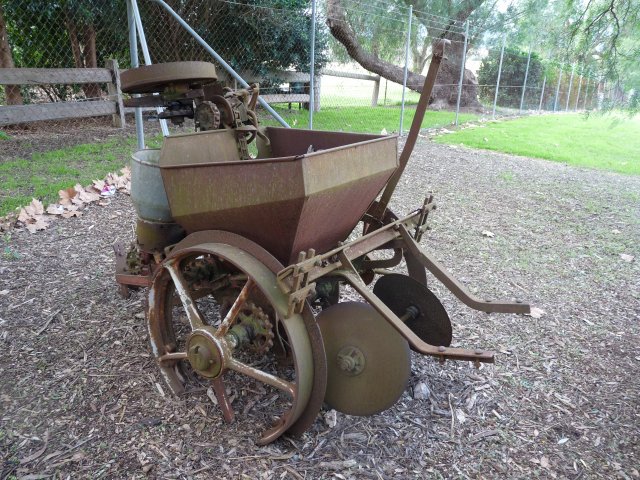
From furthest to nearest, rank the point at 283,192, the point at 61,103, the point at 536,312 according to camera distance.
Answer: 1. the point at 61,103
2. the point at 536,312
3. the point at 283,192

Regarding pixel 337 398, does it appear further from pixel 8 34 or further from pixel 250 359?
pixel 8 34

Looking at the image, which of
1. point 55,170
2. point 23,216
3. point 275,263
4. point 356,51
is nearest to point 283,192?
point 275,263

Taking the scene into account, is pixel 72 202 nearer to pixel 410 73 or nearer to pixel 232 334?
pixel 232 334

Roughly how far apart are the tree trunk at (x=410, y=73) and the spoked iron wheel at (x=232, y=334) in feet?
37.1

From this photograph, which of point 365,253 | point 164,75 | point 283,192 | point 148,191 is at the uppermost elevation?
point 164,75

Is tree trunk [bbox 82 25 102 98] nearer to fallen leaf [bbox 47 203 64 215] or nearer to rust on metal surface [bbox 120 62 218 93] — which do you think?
fallen leaf [bbox 47 203 64 215]

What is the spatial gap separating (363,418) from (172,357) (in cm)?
100

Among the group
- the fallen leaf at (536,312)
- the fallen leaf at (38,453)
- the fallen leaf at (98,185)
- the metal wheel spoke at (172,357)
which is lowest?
the fallen leaf at (38,453)

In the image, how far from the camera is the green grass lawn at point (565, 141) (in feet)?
30.4

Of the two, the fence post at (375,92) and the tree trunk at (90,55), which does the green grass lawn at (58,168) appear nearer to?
the tree trunk at (90,55)

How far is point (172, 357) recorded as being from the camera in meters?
2.51

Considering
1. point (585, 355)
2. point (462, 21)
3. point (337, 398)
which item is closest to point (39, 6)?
point (337, 398)

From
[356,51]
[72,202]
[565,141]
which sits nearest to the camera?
[72,202]

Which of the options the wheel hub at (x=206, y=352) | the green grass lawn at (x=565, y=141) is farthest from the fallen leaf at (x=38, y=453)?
the green grass lawn at (x=565, y=141)
